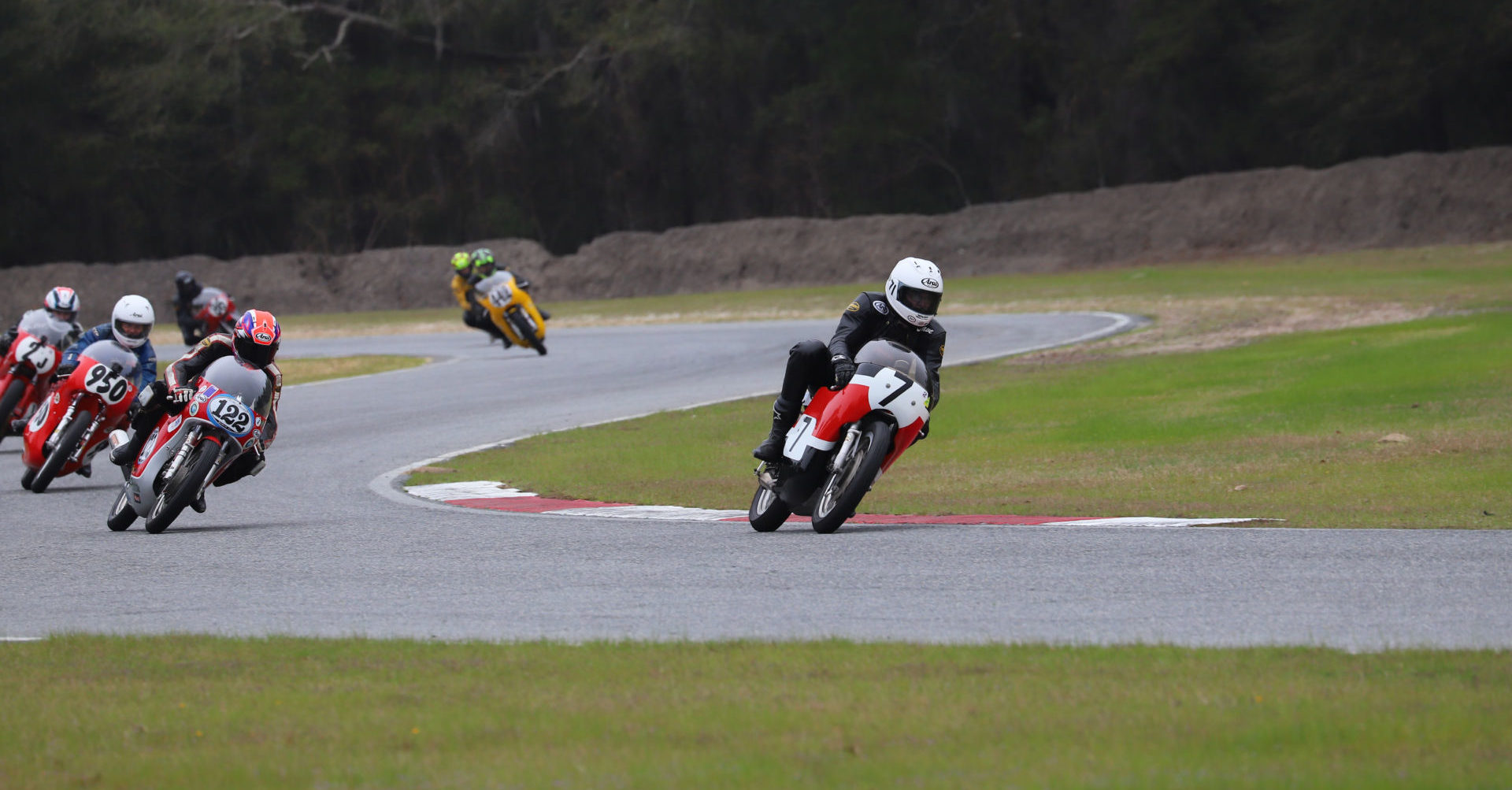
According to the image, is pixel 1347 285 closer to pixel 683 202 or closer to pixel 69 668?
pixel 683 202

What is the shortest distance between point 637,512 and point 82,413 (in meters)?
4.61

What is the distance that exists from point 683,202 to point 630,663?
166ft

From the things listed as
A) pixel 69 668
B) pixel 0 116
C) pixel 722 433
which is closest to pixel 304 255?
pixel 0 116

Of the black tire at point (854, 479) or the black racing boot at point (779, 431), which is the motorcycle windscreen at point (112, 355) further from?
the black tire at point (854, 479)

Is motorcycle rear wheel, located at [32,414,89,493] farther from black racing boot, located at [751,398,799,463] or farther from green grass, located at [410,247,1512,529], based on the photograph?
black racing boot, located at [751,398,799,463]

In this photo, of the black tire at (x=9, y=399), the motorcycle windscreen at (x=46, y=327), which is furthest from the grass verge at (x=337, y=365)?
the black tire at (x=9, y=399)

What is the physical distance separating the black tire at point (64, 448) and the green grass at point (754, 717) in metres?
6.80

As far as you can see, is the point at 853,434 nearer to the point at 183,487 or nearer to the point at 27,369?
the point at 183,487

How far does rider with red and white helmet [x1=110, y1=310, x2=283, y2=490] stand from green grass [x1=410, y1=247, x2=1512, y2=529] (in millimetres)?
2417

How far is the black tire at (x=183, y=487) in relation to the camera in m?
10.3

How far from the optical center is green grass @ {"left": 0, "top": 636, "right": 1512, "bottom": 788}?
456cm

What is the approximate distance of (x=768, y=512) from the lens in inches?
389

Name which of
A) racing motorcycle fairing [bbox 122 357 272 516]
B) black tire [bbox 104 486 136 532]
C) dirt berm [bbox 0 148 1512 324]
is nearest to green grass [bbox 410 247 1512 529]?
racing motorcycle fairing [bbox 122 357 272 516]

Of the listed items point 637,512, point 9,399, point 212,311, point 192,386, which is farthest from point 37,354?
point 212,311
